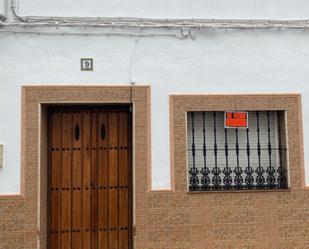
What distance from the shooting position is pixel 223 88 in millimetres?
5891

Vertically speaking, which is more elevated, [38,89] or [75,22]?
[75,22]

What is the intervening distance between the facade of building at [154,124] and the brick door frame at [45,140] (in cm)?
1

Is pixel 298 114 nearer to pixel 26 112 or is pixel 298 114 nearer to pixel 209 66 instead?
pixel 209 66

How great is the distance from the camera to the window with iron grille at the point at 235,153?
5934 millimetres

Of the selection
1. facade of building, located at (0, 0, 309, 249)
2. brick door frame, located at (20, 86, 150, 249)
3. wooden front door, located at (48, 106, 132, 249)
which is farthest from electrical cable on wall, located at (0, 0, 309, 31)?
wooden front door, located at (48, 106, 132, 249)

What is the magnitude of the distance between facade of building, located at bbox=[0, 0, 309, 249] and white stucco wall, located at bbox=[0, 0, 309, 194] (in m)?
0.01

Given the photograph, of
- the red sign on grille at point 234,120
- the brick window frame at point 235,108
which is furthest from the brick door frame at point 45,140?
the red sign on grille at point 234,120

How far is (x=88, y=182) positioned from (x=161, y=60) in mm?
2085

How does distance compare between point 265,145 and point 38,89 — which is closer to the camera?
point 38,89

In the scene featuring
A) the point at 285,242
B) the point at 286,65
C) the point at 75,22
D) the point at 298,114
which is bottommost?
the point at 285,242

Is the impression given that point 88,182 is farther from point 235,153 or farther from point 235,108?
point 235,108

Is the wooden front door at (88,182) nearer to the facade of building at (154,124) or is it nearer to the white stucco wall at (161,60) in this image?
the facade of building at (154,124)

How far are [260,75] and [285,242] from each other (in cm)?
245

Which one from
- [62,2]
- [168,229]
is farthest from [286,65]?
[62,2]
